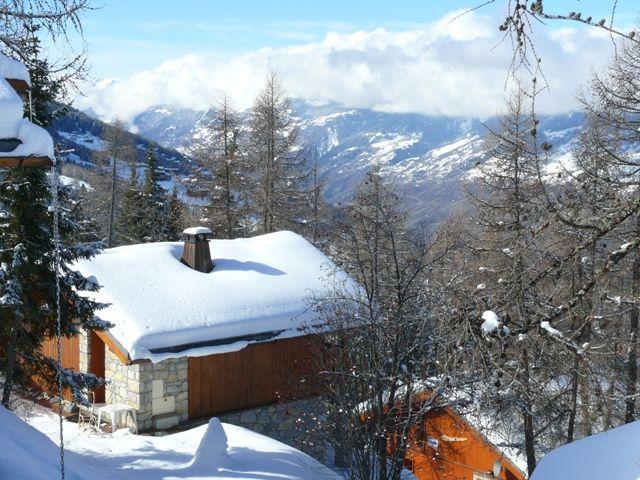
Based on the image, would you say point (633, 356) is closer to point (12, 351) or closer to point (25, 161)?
point (12, 351)

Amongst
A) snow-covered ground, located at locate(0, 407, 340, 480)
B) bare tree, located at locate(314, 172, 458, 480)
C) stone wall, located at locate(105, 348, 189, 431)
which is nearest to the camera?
snow-covered ground, located at locate(0, 407, 340, 480)

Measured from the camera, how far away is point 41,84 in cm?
928

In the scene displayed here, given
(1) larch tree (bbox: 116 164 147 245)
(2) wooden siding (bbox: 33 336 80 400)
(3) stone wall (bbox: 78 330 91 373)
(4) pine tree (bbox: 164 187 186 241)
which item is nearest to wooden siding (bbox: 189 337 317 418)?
(3) stone wall (bbox: 78 330 91 373)

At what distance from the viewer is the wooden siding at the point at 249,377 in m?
14.0

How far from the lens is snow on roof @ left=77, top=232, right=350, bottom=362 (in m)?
13.4

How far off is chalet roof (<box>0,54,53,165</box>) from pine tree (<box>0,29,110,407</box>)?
5747 millimetres

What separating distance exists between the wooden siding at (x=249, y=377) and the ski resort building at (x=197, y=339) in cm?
2

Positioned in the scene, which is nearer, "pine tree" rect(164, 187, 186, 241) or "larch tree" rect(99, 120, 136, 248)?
"pine tree" rect(164, 187, 186, 241)

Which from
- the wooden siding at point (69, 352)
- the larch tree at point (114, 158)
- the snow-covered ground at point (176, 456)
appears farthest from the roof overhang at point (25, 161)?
the larch tree at point (114, 158)

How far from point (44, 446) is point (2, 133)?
15.7 feet

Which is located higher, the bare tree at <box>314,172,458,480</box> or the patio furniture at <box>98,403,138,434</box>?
the bare tree at <box>314,172,458,480</box>

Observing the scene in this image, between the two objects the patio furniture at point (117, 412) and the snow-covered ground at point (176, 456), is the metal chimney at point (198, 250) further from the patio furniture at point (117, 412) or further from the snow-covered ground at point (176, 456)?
the snow-covered ground at point (176, 456)

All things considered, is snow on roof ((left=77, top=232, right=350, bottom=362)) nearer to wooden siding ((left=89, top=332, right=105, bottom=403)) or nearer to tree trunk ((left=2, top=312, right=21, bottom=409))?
wooden siding ((left=89, top=332, right=105, bottom=403))

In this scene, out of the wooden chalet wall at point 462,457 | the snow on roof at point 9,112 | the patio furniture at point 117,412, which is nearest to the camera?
the snow on roof at point 9,112
